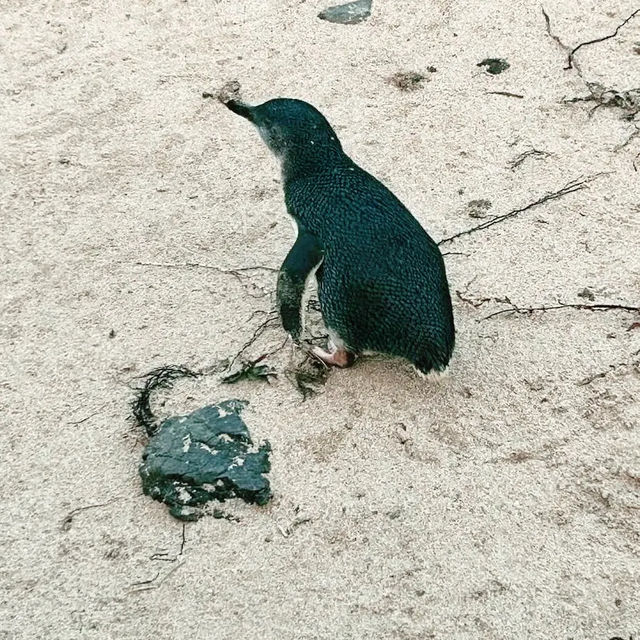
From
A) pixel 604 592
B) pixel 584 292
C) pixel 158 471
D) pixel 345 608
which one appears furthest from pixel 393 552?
pixel 584 292

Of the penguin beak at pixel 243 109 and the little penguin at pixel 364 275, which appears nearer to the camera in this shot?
the little penguin at pixel 364 275

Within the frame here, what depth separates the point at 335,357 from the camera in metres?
2.40

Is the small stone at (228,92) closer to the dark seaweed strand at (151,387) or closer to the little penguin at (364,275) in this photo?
the little penguin at (364,275)

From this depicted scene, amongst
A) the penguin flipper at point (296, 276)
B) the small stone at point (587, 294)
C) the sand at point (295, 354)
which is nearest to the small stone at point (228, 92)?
the sand at point (295, 354)

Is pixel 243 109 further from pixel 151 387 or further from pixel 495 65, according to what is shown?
pixel 495 65

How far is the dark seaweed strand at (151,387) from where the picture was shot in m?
Answer: 2.31

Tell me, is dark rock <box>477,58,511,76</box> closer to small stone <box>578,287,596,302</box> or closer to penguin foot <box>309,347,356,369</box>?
small stone <box>578,287,596,302</box>

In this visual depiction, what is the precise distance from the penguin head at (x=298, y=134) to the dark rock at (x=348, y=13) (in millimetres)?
1360

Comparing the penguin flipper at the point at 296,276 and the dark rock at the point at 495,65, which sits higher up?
the penguin flipper at the point at 296,276

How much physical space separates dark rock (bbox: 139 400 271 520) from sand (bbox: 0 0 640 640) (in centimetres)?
5

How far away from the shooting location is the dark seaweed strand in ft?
7.57

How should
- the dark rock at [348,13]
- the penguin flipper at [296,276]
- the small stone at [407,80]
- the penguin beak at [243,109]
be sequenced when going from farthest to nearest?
the dark rock at [348,13]
the small stone at [407,80]
the penguin beak at [243,109]
the penguin flipper at [296,276]

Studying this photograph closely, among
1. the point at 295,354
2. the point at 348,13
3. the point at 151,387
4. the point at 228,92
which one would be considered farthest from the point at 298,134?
the point at 348,13

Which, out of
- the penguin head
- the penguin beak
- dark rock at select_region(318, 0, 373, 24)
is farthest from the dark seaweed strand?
dark rock at select_region(318, 0, 373, 24)
